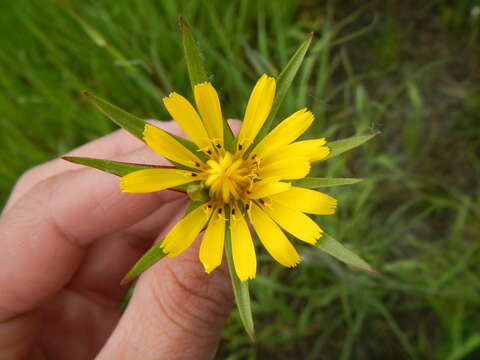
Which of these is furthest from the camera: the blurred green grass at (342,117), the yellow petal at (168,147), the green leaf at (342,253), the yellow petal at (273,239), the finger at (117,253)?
the blurred green grass at (342,117)

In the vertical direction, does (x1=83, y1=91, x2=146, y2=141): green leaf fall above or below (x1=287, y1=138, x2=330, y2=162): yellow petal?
below

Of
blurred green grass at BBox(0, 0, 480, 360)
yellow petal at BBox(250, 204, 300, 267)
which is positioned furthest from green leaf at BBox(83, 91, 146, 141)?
blurred green grass at BBox(0, 0, 480, 360)

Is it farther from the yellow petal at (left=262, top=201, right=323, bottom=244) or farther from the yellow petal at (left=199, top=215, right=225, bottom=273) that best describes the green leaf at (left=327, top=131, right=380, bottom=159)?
the yellow petal at (left=199, top=215, right=225, bottom=273)

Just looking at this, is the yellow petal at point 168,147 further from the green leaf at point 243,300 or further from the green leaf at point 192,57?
the green leaf at point 243,300

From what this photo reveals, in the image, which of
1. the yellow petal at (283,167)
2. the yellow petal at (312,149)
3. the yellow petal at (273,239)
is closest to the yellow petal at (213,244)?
the yellow petal at (273,239)

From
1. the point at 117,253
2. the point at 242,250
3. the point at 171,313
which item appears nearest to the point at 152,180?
the point at 242,250

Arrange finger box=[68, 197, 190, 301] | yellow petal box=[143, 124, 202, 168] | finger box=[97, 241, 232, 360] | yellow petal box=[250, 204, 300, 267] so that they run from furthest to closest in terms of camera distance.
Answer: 1. finger box=[68, 197, 190, 301]
2. finger box=[97, 241, 232, 360]
3. yellow petal box=[250, 204, 300, 267]
4. yellow petal box=[143, 124, 202, 168]

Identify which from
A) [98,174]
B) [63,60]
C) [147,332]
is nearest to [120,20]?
[63,60]
